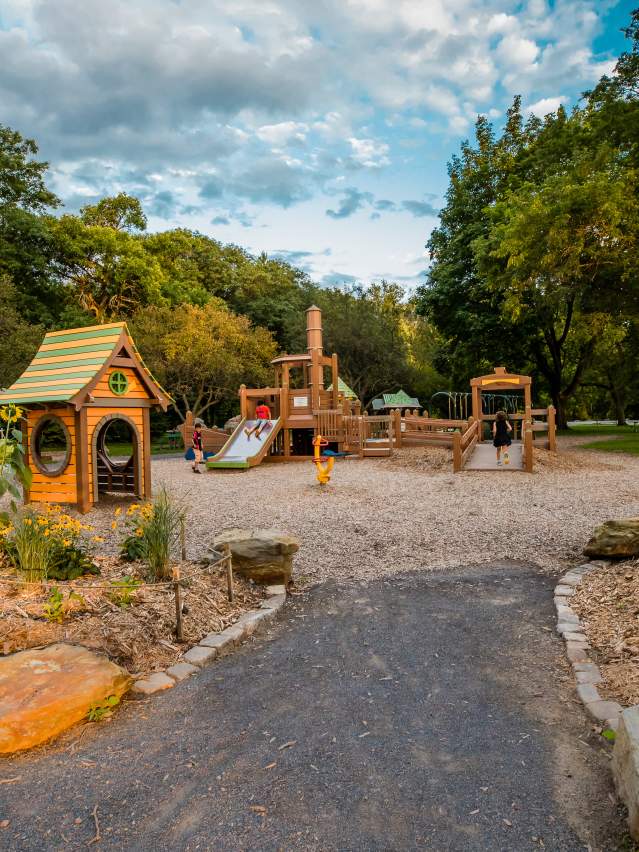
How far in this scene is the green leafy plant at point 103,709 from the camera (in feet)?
11.3

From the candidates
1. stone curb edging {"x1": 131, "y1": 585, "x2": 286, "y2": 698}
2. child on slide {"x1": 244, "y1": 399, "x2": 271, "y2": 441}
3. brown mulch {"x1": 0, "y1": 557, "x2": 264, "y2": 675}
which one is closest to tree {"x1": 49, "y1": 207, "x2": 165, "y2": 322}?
child on slide {"x1": 244, "y1": 399, "x2": 271, "y2": 441}

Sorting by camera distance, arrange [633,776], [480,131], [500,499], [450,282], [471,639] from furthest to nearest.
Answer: [480,131] → [450,282] → [500,499] → [471,639] → [633,776]

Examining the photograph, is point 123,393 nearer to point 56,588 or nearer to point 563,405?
point 56,588

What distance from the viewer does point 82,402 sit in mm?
10117

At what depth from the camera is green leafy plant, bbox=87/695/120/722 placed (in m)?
3.44

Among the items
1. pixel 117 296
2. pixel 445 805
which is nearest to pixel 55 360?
pixel 445 805

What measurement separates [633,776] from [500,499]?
885cm

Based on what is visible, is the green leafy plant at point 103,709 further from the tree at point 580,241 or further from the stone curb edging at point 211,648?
the tree at point 580,241

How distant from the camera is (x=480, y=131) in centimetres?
→ 3030

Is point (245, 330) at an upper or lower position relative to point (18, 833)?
upper

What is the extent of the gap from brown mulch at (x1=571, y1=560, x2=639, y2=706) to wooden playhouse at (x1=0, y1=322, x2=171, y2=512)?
318 inches

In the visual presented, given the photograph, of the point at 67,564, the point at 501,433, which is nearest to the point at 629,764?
the point at 67,564

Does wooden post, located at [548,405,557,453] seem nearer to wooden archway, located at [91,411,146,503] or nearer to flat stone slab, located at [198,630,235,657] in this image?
wooden archway, located at [91,411,146,503]

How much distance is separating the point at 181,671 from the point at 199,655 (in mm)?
234
